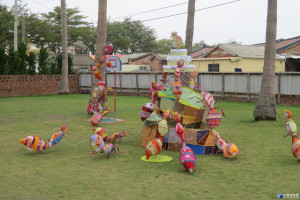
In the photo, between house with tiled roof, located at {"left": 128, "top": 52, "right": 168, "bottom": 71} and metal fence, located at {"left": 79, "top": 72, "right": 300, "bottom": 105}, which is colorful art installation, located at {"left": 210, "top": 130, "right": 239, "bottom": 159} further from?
house with tiled roof, located at {"left": 128, "top": 52, "right": 168, "bottom": 71}

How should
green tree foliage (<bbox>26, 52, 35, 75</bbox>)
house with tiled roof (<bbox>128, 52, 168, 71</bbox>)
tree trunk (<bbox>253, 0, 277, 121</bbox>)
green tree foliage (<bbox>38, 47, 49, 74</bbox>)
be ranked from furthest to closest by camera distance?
house with tiled roof (<bbox>128, 52, 168, 71</bbox>)
green tree foliage (<bbox>38, 47, 49, 74</bbox>)
green tree foliage (<bbox>26, 52, 35, 75</bbox>)
tree trunk (<bbox>253, 0, 277, 121</bbox>)

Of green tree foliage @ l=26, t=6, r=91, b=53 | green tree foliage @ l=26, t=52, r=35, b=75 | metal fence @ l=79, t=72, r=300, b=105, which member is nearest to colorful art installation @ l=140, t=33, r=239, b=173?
metal fence @ l=79, t=72, r=300, b=105

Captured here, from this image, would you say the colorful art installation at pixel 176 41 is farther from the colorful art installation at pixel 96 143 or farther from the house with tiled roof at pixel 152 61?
the house with tiled roof at pixel 152 61

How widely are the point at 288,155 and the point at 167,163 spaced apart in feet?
8.32

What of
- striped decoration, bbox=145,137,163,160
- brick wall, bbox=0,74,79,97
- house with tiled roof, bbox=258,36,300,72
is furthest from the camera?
house with tiled roof, bbox=258,36,300,72

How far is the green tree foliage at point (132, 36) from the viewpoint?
215 ft

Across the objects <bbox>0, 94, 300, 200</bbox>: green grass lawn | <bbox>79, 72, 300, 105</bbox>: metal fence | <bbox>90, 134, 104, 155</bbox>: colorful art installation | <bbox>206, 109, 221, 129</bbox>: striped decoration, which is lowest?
<bbox>0, 94, 300, 200</bbox>: green grass lawn

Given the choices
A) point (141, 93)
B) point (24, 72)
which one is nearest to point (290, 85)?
point (141, 93)

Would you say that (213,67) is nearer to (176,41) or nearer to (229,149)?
(176,41)

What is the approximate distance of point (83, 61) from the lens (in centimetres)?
4553

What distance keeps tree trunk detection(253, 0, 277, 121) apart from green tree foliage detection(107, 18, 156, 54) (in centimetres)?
5497

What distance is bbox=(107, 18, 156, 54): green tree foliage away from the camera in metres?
65.6

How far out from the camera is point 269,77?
11219 mm
